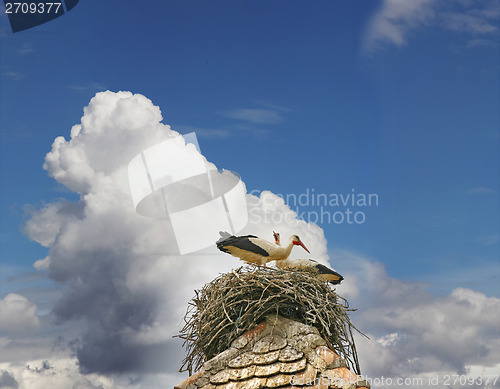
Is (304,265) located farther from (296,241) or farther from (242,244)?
(242,244)

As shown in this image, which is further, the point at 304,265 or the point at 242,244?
the point at 304,265

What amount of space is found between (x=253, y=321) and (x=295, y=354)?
0.89m

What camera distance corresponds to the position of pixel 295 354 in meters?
7.79

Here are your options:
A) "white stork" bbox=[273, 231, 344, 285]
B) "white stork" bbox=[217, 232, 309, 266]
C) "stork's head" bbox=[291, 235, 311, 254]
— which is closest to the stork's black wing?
"white stork" bbox=[217, 232, 309, 266]

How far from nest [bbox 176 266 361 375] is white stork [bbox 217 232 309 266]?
0.65 m

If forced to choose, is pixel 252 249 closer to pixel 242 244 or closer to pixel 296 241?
pixel 242 244

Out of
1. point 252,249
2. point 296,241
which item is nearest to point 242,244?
point 252,249

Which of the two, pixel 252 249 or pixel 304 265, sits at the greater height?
pixel 252 249

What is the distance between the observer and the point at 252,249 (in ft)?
31.0

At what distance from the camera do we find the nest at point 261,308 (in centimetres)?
834

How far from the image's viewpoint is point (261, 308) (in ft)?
27.6

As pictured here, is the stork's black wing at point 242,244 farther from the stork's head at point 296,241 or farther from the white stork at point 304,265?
the stork's head at point 296,241

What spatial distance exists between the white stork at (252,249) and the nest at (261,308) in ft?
2.14

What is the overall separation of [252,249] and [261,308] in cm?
135
